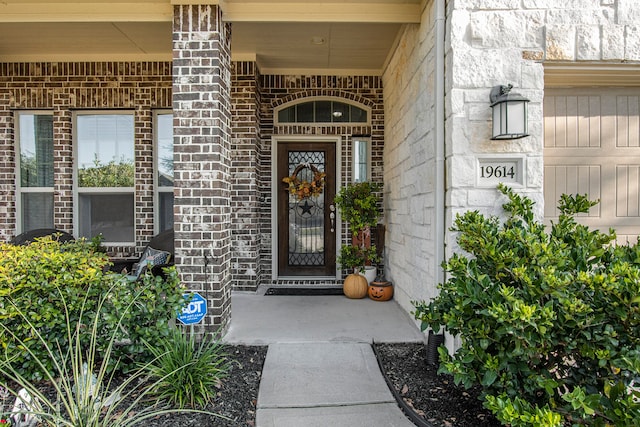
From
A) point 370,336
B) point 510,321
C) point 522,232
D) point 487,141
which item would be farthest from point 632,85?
point 370,336

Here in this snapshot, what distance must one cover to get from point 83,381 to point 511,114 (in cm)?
292

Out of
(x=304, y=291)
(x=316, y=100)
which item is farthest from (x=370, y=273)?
(x=316, y=100)

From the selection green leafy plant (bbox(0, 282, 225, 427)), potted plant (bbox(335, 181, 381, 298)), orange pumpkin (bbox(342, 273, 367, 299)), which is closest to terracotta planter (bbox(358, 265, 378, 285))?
potted plant (bbox(335, 181, 381, 298))

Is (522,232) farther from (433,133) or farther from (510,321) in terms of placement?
(433,133)

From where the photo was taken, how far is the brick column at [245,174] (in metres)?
4.86

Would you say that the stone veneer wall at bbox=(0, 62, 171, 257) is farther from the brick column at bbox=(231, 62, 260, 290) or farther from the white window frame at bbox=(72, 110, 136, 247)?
the brick column at bbox=(231, 62, 260, 290)

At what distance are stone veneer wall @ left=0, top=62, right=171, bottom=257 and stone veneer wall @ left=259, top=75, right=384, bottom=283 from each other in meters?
1.30

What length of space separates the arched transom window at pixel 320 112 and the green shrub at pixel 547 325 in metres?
3.41

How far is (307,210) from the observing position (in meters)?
5.39

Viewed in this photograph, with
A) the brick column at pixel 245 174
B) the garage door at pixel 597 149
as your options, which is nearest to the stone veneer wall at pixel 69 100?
the brick column at pixel 245 174

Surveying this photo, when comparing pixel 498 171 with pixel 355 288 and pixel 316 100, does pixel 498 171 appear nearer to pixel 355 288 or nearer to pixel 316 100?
pixel 355 288

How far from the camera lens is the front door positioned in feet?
17.5

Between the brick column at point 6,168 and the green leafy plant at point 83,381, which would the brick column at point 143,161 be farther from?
the green leafy plant at point 83,381

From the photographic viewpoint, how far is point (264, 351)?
304cm
